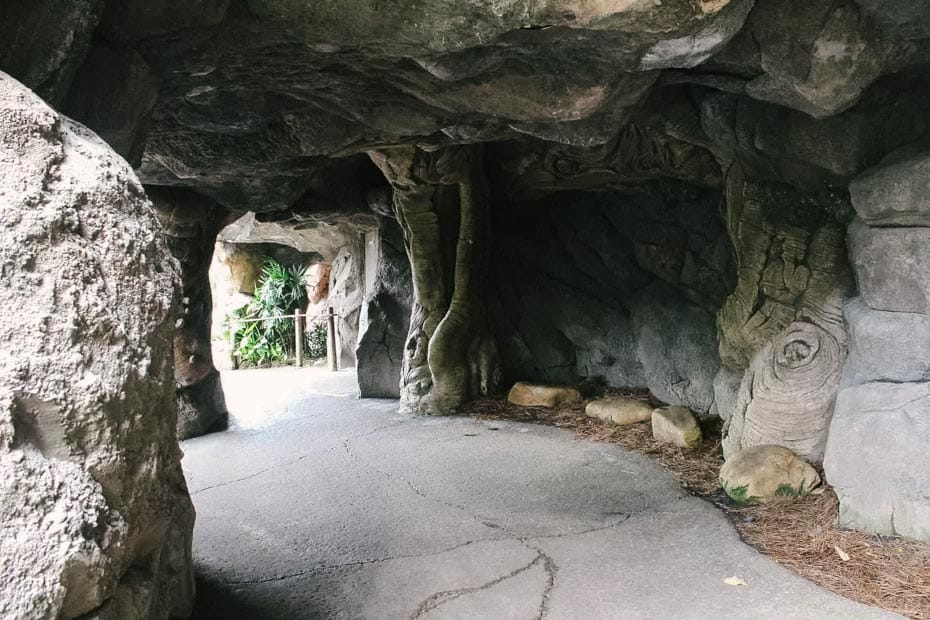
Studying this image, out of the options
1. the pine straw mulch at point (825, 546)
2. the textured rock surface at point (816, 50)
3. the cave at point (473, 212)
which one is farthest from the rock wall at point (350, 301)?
the textured rock surface at point (816, 50)

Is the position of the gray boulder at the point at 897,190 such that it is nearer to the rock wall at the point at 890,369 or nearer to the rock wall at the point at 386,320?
the rock wall at the point at 890,369

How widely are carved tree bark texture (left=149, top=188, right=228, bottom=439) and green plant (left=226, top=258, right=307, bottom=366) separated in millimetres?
5807

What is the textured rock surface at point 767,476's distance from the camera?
354cm

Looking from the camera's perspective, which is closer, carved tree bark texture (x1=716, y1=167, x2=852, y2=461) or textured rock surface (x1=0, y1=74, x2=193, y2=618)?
textured rock surface (x1=0, y1=74, x2=193, y2=618)

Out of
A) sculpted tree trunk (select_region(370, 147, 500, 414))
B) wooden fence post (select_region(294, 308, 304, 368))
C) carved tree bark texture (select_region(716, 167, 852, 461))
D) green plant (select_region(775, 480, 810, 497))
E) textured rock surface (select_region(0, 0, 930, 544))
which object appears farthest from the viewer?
wooden fence post (select_region(294, 308, 304, 368))

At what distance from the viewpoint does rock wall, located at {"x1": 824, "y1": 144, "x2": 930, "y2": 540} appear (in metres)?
2.94

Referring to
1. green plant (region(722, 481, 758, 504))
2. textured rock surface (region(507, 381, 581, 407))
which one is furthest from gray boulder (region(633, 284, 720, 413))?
green plant (region(722, 481, 758, 504))

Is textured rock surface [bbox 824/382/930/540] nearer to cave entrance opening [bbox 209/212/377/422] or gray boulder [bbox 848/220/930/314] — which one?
gray boulder [bbox 848/220/930/314]

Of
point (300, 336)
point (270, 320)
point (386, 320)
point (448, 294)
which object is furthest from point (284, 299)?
point (448, 294)

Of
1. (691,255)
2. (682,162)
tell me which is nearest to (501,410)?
(691,255)

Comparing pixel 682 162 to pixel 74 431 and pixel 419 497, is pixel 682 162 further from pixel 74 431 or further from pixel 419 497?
pixel 74 431

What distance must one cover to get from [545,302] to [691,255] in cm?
169

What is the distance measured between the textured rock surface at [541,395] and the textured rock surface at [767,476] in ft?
7.86

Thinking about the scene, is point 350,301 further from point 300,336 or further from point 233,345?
point 233,345
